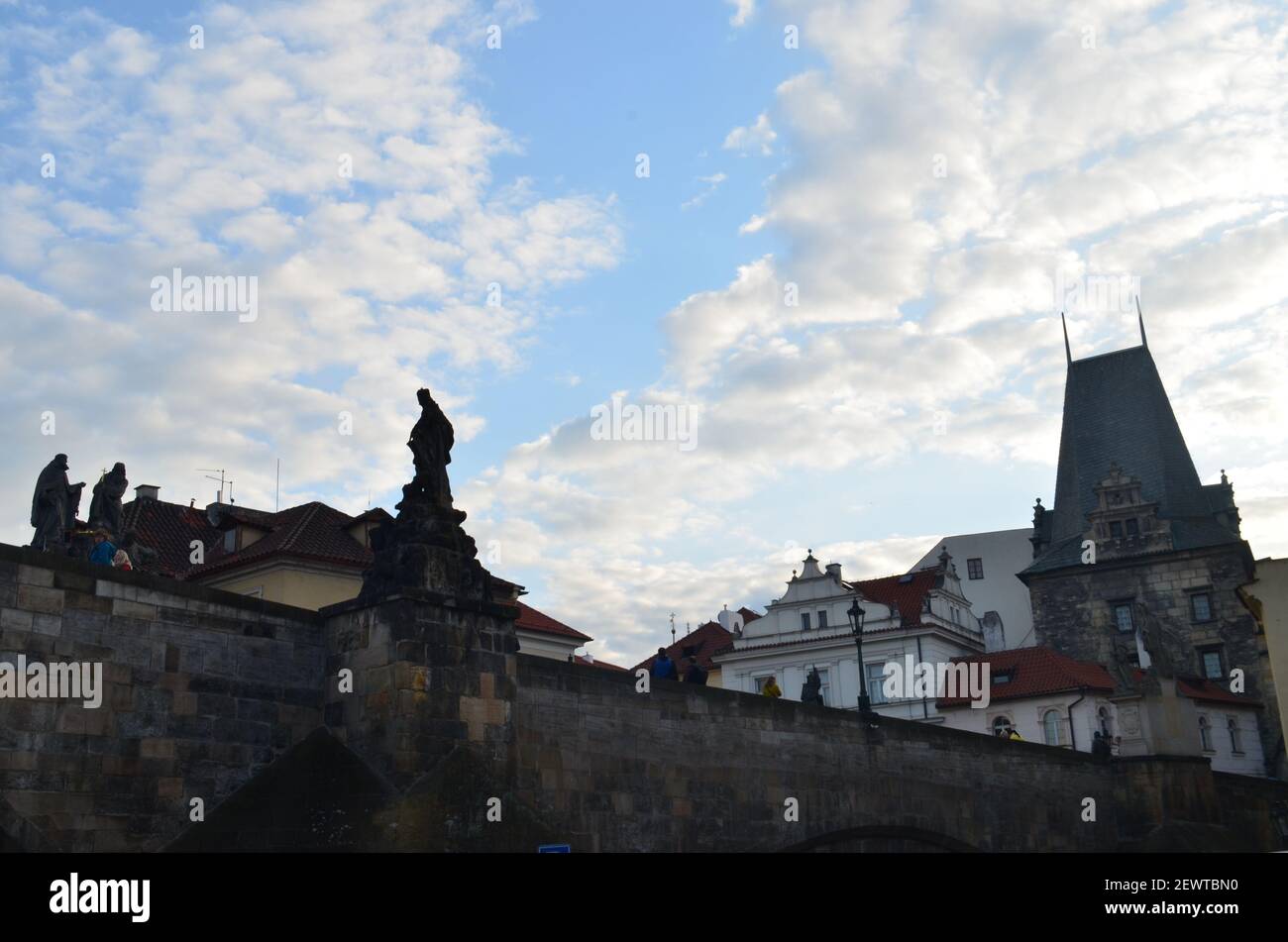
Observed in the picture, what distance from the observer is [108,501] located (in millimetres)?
15703

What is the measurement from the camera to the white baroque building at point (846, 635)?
54.0m

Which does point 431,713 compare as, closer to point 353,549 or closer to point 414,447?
point 414,447

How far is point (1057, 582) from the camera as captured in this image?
59469mm

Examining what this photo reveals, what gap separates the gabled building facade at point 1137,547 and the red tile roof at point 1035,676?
1743 millimetres

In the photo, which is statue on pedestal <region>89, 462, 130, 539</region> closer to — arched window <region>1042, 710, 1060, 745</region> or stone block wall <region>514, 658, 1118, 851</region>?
stone block wall <region>514, 658, 1118, 851</region>

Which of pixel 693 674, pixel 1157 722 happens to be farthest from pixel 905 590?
pixel 693 674

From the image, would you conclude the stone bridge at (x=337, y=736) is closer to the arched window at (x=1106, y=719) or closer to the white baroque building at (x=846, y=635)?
the arched window at (x=1106, y=719)

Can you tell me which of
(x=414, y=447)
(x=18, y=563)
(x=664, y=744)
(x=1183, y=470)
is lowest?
(x=664, y=744)

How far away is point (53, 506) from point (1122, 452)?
57.3 meters

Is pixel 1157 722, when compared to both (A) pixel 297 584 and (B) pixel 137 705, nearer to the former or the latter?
(A) pixel 297 584

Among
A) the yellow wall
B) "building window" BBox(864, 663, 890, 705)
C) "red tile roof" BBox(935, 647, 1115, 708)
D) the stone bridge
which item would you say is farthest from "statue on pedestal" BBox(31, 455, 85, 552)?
"building window" BBox(864, 663, 890, 705)

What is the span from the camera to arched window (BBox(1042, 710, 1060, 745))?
160 ft
